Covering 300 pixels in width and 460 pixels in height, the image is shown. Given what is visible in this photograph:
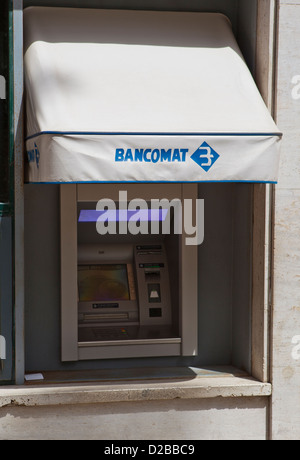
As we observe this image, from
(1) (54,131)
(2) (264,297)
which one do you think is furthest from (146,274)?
(1) (54,131)

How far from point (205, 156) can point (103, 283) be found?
2.00m

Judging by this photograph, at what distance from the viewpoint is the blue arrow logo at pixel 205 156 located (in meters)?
5.57

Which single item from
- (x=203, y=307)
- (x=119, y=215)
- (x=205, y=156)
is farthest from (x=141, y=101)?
(x=203, y=307)

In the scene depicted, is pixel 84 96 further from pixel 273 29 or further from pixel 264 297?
pixel 264 297

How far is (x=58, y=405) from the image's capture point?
20.3 ft

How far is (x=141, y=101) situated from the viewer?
5926 millimetres

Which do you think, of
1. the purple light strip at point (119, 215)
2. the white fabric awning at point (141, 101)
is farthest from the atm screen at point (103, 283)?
the white fabric awning at point (141, 101)

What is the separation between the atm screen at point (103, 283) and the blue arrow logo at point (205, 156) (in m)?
1.89

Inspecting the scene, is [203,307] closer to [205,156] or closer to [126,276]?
[126,276]

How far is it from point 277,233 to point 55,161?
2139 mm

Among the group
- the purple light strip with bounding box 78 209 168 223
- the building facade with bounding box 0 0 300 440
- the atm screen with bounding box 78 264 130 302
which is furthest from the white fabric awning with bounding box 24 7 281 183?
the atm screen with bounding box 78 264 130 302

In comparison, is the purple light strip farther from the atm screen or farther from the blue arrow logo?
the blue arrow logo

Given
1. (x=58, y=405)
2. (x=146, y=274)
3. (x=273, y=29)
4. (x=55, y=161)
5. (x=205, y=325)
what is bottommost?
(x=58, y=405)
